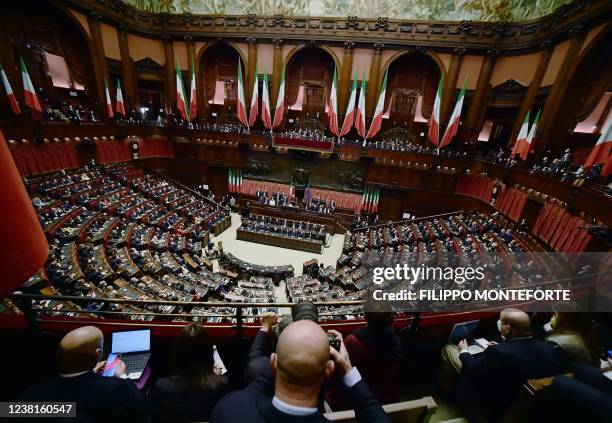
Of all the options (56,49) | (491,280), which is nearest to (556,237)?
(491,280)

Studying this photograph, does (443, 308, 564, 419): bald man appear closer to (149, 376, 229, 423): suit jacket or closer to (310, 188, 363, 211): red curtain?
(149, 376, 229, 423): suit jacket

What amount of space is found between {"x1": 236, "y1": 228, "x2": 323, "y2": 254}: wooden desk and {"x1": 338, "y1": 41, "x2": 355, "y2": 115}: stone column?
853 cm

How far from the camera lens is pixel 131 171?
15477 millimetres

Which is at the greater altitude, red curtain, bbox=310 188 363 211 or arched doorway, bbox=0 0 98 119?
arched doorway, bbox=0 0 98 119

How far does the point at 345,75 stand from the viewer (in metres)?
15.9

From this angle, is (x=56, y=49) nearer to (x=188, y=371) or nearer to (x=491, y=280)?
(x=188, y=371)

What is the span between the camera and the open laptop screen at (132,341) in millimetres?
2620

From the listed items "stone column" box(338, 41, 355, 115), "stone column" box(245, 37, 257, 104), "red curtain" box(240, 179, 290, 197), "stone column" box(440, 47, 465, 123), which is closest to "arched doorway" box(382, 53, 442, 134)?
"stone column" box(440, 47, 465, 123)

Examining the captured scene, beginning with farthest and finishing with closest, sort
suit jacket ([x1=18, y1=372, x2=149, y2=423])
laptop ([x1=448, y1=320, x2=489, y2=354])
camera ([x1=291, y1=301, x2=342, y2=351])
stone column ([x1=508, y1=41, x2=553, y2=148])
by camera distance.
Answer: stone column ([x1=508, y1=41, x2=553, y2=148]) → laptop ([x1=448, y1=320, x2=489, y2=354]) → camera ([x1=291, y1=301, x2=342, y2=351]) → suit jacket ([x1=18, y1=372, x2=149, y2=423])

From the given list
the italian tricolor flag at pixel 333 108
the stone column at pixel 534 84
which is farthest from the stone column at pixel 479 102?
the italian tricolor flag at pixel 333 108

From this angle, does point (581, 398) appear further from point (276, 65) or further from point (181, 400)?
point (276, 65)

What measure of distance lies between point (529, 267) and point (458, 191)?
7328mm

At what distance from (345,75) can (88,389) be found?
17.2 m

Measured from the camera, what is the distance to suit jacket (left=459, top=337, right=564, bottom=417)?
2121mm
